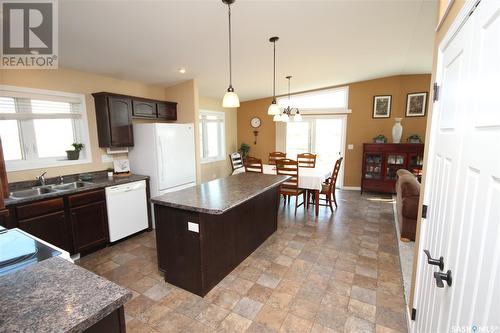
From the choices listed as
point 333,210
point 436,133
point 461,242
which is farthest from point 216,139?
point 461,242

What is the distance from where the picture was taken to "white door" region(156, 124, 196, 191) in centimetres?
344

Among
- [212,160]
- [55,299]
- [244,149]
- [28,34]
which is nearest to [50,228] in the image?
[28,34]

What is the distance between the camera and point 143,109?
12.2ft

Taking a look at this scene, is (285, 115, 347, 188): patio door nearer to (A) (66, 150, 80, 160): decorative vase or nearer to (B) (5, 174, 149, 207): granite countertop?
(B) (5, 174, 149, 207): granite countertop

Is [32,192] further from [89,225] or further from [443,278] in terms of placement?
[443,278]

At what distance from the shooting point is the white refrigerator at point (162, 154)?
11.1 feet

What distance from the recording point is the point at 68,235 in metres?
2.60

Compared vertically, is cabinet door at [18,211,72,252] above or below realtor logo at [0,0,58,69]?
below

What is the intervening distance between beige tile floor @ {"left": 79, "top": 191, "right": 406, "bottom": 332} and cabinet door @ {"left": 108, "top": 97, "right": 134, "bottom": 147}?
4.77 ft

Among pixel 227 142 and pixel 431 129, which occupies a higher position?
pixel 431 129

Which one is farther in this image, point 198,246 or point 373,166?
point 373,166

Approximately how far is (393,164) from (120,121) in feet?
17.9

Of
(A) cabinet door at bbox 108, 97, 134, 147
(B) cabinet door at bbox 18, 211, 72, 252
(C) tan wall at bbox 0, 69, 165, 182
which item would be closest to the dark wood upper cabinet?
(A) cabinet door at bbox 108, 97, 134, 147

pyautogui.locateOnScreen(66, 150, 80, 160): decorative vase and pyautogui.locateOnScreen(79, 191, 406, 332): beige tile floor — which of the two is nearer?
Result: pyautogui.locateOnScreen(79, 191, 406, 332): beige tile floor
